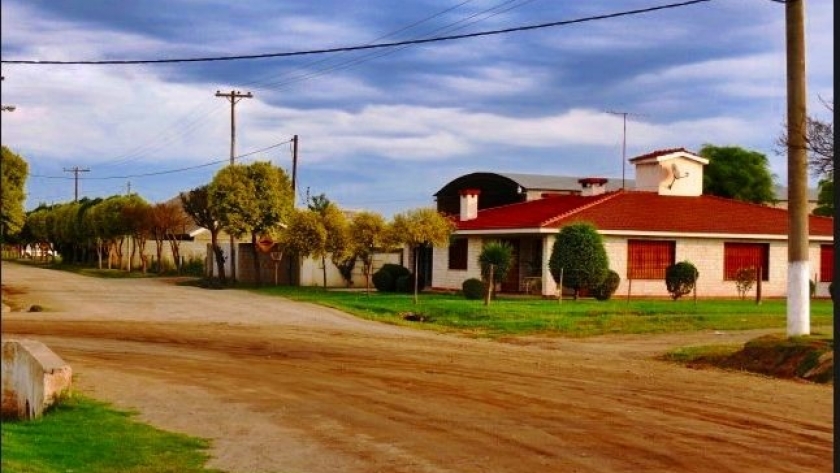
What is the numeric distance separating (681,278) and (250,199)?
2179 cm

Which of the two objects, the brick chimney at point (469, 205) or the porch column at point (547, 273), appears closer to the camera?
the porch column at point (547, 273)

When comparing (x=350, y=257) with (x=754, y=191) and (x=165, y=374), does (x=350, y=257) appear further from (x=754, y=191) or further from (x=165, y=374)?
(x=754, y=191)

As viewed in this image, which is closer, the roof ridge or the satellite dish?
the roof ridge

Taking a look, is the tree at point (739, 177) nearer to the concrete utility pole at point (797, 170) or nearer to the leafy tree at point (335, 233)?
the leafy tree at point (335, 233)

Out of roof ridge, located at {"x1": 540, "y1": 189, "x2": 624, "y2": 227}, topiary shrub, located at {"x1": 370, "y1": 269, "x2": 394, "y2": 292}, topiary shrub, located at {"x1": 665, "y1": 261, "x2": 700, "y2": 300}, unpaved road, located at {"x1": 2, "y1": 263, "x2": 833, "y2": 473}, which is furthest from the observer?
topiary shrub, located at {"x1": 370, "y1": 269, "x2": 394, "y2": 292}

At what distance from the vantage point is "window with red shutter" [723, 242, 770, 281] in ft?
138

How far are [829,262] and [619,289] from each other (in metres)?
11.1

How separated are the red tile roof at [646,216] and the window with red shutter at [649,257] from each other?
69 cm

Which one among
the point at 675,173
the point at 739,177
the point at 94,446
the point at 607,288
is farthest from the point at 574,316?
the point at 739,177

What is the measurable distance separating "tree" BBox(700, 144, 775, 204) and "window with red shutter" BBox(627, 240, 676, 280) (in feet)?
149

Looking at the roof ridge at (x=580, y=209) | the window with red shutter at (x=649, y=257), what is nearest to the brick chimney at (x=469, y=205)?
the roof ridge at (x=580, y=209)

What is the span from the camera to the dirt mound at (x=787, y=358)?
1725 centimetres

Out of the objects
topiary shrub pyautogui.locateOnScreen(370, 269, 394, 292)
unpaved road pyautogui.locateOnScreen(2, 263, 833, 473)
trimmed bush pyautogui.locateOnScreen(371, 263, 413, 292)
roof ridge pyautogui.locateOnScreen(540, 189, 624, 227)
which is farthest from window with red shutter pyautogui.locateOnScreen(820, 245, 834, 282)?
unpaved road pyautogui.locateOnScreen(2, 263, 833, 473)

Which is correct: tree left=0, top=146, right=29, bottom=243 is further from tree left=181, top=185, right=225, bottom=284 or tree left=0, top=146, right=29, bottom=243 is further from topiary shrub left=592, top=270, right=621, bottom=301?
topiary shrub left=592, top=270, right=621, bottom=301
